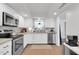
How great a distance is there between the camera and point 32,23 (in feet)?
27.3

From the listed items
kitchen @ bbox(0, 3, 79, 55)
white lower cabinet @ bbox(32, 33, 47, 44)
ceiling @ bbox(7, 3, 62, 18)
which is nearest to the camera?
kitchen @ bbox(0, 3, 79, 55)

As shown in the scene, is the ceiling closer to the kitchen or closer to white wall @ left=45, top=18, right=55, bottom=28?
the kitchen

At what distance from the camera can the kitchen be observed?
9.50ft

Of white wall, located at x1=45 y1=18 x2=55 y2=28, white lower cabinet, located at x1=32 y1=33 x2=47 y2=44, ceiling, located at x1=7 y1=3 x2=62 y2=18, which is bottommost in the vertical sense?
white lower cabinet, located at x1=32 y1=33 x2=47 y2=44

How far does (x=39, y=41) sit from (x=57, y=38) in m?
1.15

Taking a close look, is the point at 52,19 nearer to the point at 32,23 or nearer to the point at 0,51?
the point at 32,23

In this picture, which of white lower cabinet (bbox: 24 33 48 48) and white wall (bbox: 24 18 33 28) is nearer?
white lower cabinet (bbox: 24 33 48 48)

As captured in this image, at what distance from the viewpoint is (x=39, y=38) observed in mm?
6426

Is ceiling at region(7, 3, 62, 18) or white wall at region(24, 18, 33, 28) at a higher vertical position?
ceiling at region(7, 3, 62, 18)

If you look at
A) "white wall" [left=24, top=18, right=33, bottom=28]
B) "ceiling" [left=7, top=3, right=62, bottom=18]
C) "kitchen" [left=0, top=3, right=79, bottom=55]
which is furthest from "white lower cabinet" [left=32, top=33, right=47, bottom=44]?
"ceiling" [left=7, top=3, right=62, bottom=18]

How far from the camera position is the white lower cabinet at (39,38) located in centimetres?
639

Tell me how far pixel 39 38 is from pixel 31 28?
186 centimetres

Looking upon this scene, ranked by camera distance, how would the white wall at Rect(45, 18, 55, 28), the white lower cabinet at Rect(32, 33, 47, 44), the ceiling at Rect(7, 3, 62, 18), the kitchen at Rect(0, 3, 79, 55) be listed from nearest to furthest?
the kitchen at Rect(0, 3, 79, 55) < the ceiling at Rect(7, 3, 62, 18) < the white lower cabinet at Rect(32, 33, 47, 44) < the white wall at Rect(45, 18, 55, 28)
